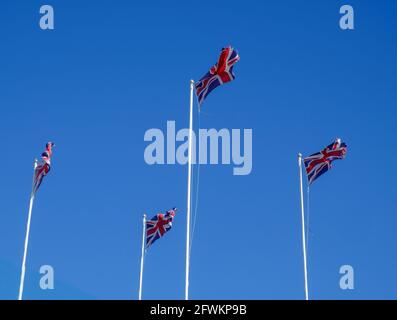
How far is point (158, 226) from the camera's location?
124 ft

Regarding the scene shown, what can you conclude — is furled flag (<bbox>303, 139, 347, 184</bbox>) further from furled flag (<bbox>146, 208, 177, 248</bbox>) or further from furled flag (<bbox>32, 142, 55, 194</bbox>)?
furled flag (<bbox>32, 142, 55, 194</bbox>)

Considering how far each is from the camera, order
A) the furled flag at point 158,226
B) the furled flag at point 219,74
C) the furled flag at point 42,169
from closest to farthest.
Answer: the furled flag at point 219,74 < the furled flag at point 42,169 < the furled flag at point 158,226

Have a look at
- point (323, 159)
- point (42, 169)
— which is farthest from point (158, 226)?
point (323, 159)

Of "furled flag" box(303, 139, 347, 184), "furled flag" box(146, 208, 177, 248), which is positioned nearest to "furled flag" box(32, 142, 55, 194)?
"furled flag" box(146, 208, 177, 248)

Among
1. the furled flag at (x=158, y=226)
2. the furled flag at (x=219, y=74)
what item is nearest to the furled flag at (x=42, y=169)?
the furled flag at (x=158, y=226)

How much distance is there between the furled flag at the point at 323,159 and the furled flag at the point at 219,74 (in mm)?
8709

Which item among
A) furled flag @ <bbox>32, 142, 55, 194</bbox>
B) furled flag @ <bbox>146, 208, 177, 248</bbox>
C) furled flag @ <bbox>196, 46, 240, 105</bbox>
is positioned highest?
furled flag @ <bbox>196, 46, 240, 105</bbox>

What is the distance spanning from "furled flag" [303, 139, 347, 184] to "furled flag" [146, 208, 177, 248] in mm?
7526

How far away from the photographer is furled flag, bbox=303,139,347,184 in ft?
118

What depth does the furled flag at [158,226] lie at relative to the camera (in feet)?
123

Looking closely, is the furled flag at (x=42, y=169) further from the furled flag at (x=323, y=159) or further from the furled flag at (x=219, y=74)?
the furled flag at (x=323, y=159)
